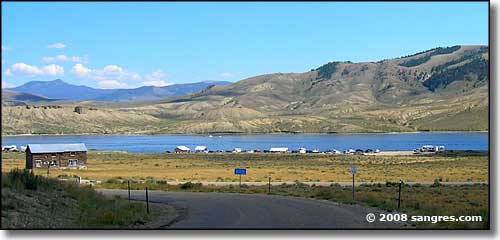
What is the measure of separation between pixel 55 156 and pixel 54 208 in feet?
156

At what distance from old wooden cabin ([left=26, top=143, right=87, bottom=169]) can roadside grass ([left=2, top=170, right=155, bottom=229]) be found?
42056mm

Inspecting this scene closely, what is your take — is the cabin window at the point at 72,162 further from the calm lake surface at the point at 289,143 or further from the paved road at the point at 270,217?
the calm lake surface at the point at 289,143

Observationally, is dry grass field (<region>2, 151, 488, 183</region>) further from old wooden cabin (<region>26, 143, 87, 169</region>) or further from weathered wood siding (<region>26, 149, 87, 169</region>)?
old wooden cabin (<region>26, 143, 87, 169</region>)

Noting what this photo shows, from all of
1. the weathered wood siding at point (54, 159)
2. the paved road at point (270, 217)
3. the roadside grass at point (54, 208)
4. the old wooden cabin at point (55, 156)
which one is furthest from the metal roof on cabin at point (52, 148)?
the roadside grass at point (54, 208)

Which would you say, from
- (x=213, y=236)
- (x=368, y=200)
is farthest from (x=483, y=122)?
(x=213, y=236)

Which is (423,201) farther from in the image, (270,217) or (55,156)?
(55,156)

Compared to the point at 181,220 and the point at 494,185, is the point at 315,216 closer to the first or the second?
the point at 181,220

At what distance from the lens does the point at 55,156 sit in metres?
59.2

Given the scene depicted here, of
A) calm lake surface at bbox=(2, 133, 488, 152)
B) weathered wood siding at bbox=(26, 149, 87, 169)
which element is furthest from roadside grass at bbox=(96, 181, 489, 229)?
calm lake surface at bbox=(2, 133, 488, 152)

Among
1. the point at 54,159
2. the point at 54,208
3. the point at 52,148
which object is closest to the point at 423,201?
the point at 54,208

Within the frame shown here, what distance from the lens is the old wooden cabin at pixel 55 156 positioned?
57.3m

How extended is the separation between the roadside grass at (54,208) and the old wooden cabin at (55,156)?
138 feet

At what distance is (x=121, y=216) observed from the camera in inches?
542

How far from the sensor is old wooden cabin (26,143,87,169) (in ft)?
188
